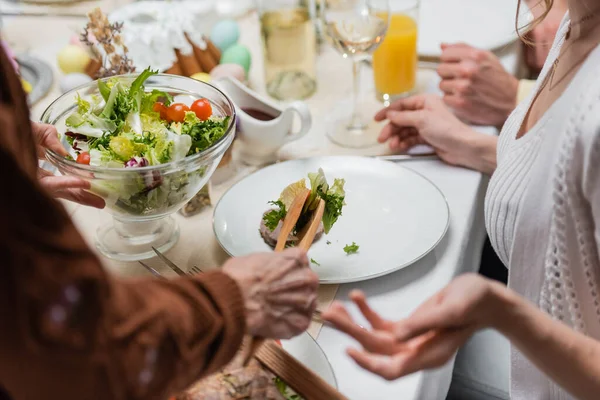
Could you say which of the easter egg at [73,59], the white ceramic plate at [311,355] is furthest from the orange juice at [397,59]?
the white ceramic plate at [311,355]

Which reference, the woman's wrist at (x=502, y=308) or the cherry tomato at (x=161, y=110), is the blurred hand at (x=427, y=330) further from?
the cherry tomato at (x=161, y=110)

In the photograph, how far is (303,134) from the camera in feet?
4.10

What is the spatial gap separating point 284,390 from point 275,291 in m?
0.14

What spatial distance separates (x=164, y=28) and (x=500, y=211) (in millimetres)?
866

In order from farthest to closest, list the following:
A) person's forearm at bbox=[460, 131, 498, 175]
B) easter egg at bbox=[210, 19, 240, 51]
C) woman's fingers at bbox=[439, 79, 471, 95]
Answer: easter egg at bbox=[210, 19, 240, 51] < woman's fingers at bbox=[439, 79, 471, 95] < person's forearm at bbox=[460, 131, 498, 175]

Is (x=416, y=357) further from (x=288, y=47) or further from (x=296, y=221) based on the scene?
(x=288, y=47)

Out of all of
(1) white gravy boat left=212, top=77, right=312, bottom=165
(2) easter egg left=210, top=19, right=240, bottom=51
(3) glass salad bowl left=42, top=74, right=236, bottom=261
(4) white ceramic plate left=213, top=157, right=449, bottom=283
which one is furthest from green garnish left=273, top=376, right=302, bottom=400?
(2) easter egg left=210, top=19, right=240, bottom=51

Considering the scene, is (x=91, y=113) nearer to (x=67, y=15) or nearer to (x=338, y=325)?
(x=338, y=325)

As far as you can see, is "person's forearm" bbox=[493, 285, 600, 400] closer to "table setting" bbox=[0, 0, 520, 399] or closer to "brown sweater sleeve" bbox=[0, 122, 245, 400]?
"table setting" bbox=[0, 0, 520, 399]

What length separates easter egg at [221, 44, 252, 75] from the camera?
4.88ft

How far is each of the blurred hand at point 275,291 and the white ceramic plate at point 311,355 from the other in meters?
0.13

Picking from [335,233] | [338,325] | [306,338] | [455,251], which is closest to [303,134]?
[335,233]

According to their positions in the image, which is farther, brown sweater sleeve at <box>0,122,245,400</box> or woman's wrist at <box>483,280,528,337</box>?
woman's wrist at <box>483,280,528,337</box>

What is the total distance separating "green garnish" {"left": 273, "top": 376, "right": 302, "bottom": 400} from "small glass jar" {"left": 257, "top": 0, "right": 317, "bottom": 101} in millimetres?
876
